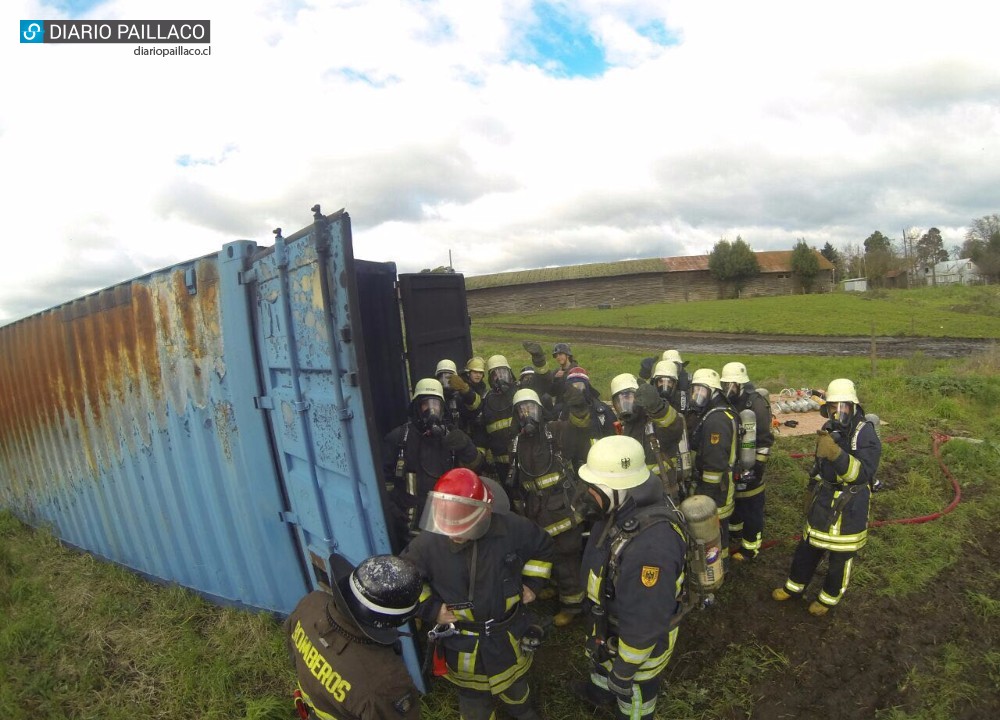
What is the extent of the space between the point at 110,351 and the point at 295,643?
12.8ft

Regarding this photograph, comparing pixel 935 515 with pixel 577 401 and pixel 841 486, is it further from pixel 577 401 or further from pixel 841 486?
pixel 577 401

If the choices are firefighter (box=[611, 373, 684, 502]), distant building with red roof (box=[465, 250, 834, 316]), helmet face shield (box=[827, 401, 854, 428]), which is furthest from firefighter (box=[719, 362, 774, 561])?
distant building with red roof (box=[465, 250, 834, 316])

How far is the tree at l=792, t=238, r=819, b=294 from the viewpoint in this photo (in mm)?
43719

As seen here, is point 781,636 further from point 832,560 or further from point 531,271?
point 531,271

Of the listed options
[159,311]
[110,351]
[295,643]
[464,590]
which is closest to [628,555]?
[464,590]

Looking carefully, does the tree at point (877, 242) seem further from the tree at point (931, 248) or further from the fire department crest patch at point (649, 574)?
the fire department crest patch at point (649, 574)

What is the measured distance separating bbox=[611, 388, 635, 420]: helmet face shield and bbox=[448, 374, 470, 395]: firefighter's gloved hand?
174cm

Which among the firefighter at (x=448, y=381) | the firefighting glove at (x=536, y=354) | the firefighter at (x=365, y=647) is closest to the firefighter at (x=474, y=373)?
the firefighter at (x=448, y=381)

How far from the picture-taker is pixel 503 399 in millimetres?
5684

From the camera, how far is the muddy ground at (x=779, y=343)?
1736 cm

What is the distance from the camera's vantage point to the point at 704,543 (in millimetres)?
3605

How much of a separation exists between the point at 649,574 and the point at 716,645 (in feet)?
6.66

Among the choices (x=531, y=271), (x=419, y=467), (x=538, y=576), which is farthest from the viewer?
(x=531, y=271)

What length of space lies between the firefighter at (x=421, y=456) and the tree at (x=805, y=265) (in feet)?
156
